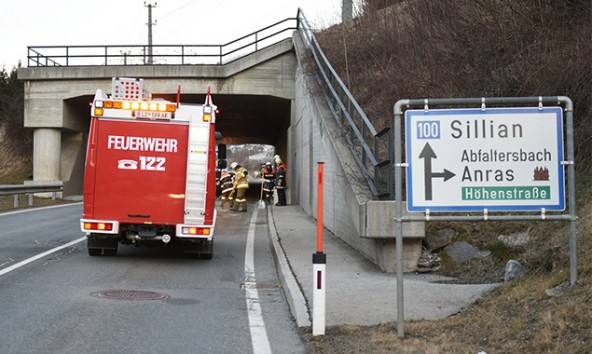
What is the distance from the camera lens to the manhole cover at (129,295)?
8031 mm

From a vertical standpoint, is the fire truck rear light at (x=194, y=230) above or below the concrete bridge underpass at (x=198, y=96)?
below

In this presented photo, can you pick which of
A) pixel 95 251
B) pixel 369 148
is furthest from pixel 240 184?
pixel 95 251

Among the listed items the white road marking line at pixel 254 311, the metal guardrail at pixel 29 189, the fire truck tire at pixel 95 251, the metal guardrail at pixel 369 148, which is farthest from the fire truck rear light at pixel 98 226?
the metal guardrail at pixel 29 189

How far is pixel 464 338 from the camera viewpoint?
5.62m

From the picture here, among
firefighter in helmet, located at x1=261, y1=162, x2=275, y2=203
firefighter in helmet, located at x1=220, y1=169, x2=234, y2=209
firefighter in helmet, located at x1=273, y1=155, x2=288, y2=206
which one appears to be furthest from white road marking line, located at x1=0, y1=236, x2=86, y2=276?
firefighter in helmet, located at x1=273, y1=155, x2=288, y2=206

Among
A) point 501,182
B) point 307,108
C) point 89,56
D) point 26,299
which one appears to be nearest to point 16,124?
point 89,56

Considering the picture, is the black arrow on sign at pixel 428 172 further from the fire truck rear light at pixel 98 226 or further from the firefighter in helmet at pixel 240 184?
the firefighter in helmet at pixel 240 184

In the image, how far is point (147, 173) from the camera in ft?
35.2

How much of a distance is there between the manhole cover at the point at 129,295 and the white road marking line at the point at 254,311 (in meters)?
1.15

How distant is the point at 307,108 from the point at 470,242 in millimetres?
12214

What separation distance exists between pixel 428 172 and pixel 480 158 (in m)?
0.52

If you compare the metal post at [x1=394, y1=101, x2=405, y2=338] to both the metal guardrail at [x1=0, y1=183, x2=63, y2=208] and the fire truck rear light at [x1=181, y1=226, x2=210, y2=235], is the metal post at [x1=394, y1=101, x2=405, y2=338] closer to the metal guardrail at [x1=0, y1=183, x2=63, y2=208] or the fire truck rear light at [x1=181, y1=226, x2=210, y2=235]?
the fire truck rear light at [x1=181, y1=226, x2=210, y2=235]

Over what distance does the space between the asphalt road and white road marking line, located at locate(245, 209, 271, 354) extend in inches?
0.7

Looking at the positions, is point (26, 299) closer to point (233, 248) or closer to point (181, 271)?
point (181, 271)
